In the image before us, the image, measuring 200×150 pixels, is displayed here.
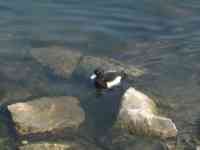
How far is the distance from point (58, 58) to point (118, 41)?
2.01 m

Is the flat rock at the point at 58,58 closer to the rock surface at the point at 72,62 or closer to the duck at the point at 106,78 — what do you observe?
the rock surface at the point at 72,62

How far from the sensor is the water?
13.3 meters

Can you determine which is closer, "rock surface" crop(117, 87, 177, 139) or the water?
"rock surface" crop(117, 87, 177, 139)

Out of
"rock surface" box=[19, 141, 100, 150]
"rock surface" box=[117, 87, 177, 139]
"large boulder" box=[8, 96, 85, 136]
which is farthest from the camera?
"large boulder" box=[8, 96, 85, 136]

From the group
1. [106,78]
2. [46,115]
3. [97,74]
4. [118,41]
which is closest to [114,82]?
[106,78]

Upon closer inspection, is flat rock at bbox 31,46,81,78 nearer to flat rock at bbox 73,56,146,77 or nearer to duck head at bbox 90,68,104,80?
flat rock at bbox 73,56,146,77

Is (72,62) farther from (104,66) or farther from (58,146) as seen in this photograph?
(58,146)

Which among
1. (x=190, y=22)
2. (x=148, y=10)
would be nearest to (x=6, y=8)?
(x=148, y=10)

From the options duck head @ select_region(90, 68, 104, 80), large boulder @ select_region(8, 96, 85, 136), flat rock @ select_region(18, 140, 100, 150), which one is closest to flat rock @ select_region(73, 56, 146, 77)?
duck head @ select_region(90, 68, 104, 80)

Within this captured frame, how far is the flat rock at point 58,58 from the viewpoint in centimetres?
1442

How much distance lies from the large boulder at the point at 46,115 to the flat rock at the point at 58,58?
1.67 meters

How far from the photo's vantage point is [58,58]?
15039 millimetres

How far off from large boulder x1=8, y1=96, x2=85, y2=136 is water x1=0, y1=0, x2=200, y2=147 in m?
0.50

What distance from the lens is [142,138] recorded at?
11.3m
